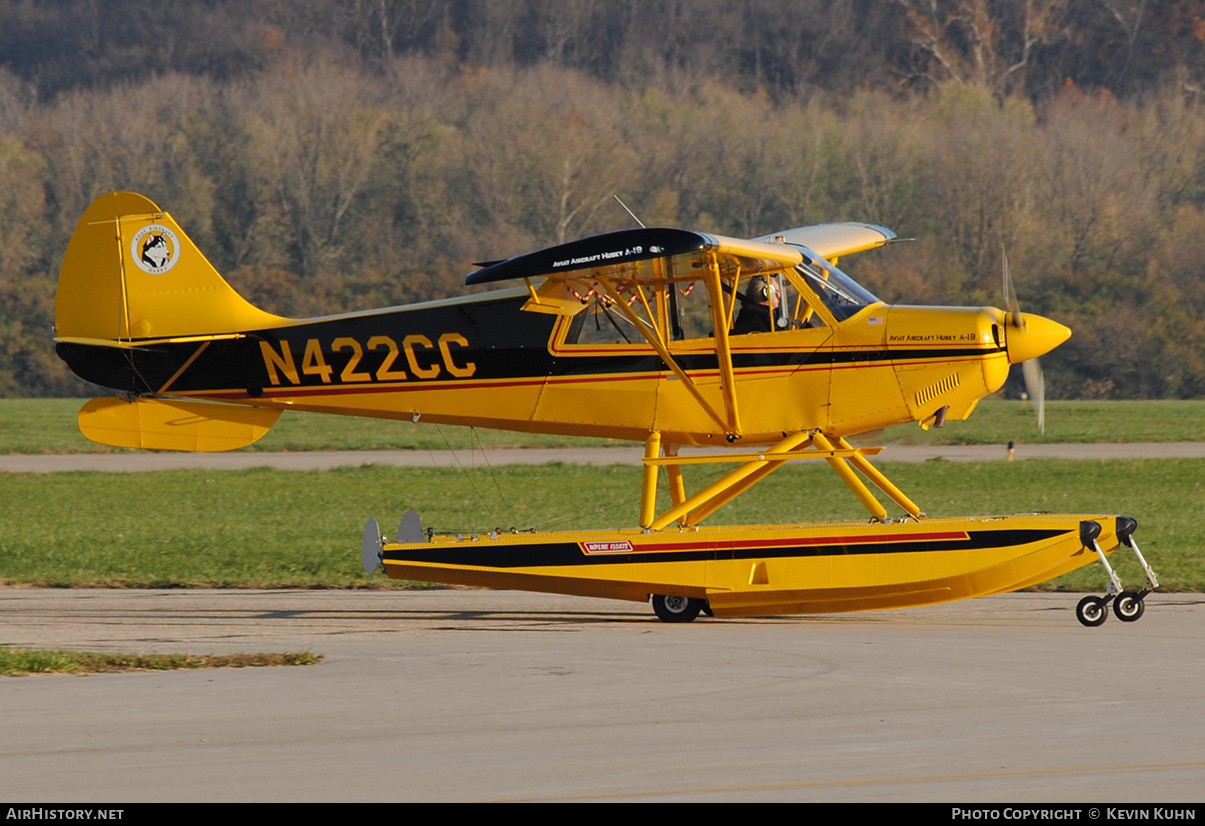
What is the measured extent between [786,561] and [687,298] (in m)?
2.51

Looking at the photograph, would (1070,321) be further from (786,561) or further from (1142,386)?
(786,561)

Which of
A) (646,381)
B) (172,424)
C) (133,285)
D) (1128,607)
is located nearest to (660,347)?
(646,381)

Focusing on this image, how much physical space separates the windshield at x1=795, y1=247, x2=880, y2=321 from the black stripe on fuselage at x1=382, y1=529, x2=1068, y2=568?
79.0 inches

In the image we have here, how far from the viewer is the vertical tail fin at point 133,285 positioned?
1284 cm

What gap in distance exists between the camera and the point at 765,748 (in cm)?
723

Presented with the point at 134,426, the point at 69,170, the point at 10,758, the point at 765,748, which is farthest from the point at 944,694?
the point at 69,170

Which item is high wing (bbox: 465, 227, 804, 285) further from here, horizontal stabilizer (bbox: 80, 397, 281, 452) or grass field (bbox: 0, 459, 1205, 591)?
grass field (bbox: 0, 459, 1205, 591)

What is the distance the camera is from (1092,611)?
35.8ft

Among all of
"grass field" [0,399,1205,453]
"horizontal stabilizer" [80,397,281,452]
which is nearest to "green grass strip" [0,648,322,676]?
"horizontal stabilizer" [80,397,281,452]

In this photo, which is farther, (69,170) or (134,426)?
(69,170)

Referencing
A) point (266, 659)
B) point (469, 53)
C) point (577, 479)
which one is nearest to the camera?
point (266, 659)

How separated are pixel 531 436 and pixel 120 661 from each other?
2863 centimetres

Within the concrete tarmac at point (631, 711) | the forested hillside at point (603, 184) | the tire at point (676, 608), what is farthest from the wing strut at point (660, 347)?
the forested hillside at point (603, 184)

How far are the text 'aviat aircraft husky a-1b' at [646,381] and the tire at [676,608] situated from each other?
2 cm
